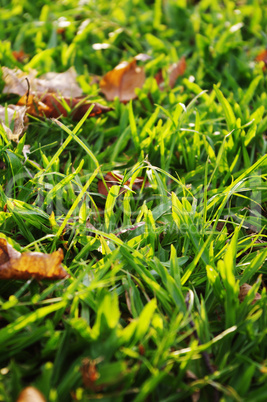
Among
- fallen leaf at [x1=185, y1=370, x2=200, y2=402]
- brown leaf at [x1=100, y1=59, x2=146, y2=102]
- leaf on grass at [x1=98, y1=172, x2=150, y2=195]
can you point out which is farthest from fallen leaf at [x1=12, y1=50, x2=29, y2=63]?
fallen leaf at [x1=185, y1=370, x2=200, y2=402]

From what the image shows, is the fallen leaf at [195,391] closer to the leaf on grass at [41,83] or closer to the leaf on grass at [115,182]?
the leaf on grass at [115,182]

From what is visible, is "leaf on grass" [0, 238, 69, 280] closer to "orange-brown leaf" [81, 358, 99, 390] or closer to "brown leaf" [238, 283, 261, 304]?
"orange-brown leaf" [81, 358, 99, 390]

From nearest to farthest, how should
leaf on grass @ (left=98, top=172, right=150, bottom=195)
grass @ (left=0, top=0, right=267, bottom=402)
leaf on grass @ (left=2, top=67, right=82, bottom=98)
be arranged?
grass @ (left=0, top=0, right=267, bottom=402)
leaf on grass @ (left=98, top=172, right=150, bottom=195)
leaf on grass @ (left=2, top=67, right=82, bottom=98)

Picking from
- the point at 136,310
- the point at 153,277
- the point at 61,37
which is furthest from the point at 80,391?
the point at 61,37

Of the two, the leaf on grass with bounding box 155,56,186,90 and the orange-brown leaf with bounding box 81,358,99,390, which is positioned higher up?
the leaf on grass with bounding box 155,56,186,90

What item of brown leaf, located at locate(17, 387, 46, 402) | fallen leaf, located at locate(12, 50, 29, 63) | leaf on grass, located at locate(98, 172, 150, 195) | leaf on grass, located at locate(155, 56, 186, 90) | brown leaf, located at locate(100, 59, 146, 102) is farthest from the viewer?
fallen leaf, located at locate(12, 50, 29, 63)

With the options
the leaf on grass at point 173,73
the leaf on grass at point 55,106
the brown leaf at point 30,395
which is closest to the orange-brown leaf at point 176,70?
the leaf on grass at point 173,73

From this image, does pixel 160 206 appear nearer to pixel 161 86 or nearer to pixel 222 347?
pixel 222 347

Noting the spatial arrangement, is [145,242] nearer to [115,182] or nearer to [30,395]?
[115,182]
